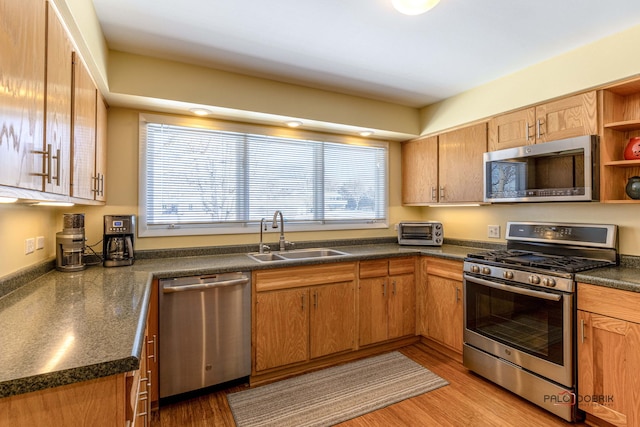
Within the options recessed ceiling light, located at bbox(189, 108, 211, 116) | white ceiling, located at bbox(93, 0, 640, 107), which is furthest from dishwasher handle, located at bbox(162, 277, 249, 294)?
white ceiling, located at bbox(93, 0, 640, 107)

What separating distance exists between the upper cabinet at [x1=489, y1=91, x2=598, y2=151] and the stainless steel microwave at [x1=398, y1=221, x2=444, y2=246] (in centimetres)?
94

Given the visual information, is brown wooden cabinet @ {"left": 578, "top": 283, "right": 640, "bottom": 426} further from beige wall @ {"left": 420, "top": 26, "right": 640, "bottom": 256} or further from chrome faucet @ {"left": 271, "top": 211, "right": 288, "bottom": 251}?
chrome faucet @ {"left": 271, "top": 211, "right": 288, "bottom": 251}

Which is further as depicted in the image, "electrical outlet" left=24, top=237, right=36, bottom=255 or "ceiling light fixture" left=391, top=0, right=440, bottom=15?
"electrical outlet" left=24, top=237, right=36, bottom=255

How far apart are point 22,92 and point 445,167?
317 centimetres

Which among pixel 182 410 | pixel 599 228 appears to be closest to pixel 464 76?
pixel 599 228

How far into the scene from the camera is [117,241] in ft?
7.42

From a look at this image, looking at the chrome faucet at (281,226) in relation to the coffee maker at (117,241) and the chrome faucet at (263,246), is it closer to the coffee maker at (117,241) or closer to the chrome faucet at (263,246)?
the chrome faucet at (263,246)

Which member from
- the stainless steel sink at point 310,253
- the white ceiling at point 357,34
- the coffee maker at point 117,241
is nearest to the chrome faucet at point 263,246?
the stainless steel sink at point 310,253

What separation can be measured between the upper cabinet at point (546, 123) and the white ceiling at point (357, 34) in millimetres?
378

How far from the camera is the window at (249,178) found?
8.70 feet

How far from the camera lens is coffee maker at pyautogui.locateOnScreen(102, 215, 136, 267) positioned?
7.33 feet

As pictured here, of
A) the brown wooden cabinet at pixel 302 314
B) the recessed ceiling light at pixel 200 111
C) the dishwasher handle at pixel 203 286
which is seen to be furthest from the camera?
the recessed ceiling light at pixel 200 111

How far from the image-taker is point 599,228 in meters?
2.28

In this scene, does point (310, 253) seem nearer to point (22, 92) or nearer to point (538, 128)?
point (538, 128)
